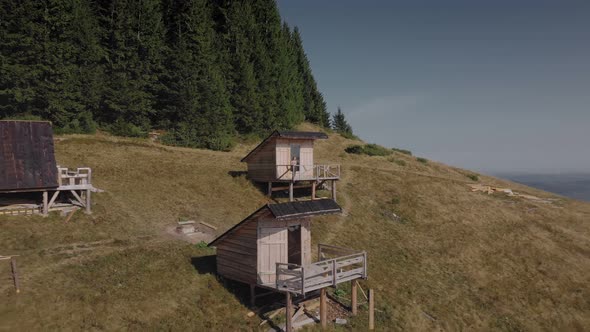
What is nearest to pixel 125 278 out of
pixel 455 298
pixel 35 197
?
pixel 35 197

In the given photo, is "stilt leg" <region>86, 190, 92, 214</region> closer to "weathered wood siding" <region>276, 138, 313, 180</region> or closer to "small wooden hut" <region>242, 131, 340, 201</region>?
"small wooden hut" <region>242, 131, 340, 201</region>

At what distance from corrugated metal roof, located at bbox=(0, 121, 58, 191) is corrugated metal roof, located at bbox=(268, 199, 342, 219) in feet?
54.5

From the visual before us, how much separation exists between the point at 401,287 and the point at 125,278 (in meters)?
17.6

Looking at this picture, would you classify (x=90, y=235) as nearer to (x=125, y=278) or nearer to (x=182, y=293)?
(x=125, y=278)

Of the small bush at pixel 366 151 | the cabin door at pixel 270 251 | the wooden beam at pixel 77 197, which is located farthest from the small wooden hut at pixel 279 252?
the small bush at pixel 366 151

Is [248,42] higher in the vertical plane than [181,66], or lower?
higher

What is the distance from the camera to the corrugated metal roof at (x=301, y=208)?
19.4m

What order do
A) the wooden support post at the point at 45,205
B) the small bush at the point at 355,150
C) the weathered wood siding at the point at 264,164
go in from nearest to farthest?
the wooden support post at the point at 45,205, the weathered wood siding at the point at 264,164, the small bush at the point at 355,150

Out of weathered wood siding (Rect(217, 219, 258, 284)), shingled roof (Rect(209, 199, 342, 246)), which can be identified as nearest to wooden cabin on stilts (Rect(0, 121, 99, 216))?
weathered wood siding (Rect(217, 219, 258, 284))

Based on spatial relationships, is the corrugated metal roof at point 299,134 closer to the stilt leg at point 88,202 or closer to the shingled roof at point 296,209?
Result: the shingled roof at point 296,209

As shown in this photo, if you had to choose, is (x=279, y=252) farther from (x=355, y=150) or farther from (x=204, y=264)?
(x=355, y=150)

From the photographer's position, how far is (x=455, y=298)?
2752 centimetres

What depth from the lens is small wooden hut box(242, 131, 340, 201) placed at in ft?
118

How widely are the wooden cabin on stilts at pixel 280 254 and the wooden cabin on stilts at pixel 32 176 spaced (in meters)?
12.8
